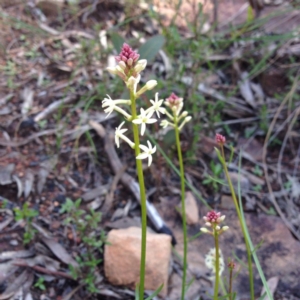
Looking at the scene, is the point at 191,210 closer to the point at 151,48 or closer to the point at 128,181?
the point at 128,181

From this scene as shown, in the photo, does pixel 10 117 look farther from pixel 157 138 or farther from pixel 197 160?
pixel 197 160

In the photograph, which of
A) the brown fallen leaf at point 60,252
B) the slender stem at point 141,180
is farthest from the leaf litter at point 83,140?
the slender stem at point 141,180

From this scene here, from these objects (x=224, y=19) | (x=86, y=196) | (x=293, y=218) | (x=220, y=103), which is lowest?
(x=293, y=218)

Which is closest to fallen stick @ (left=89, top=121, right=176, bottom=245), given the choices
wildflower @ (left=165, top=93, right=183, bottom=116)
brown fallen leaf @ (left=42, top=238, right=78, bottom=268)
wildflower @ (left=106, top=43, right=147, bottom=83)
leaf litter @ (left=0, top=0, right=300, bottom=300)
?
leaf litter @ (left=0, top=0, right=300, bottom=300)

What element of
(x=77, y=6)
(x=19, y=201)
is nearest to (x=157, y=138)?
(x=19, y=201)

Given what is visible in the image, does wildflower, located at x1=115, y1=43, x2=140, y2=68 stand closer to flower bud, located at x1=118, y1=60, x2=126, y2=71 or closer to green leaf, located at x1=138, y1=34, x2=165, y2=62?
flower bud, located at x1=118, y1=60, x2=126, y2=71

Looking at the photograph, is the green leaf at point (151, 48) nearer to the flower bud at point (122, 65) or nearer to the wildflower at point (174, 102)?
the wildflower at point (174, 102)

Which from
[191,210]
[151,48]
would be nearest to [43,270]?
[191,210]
